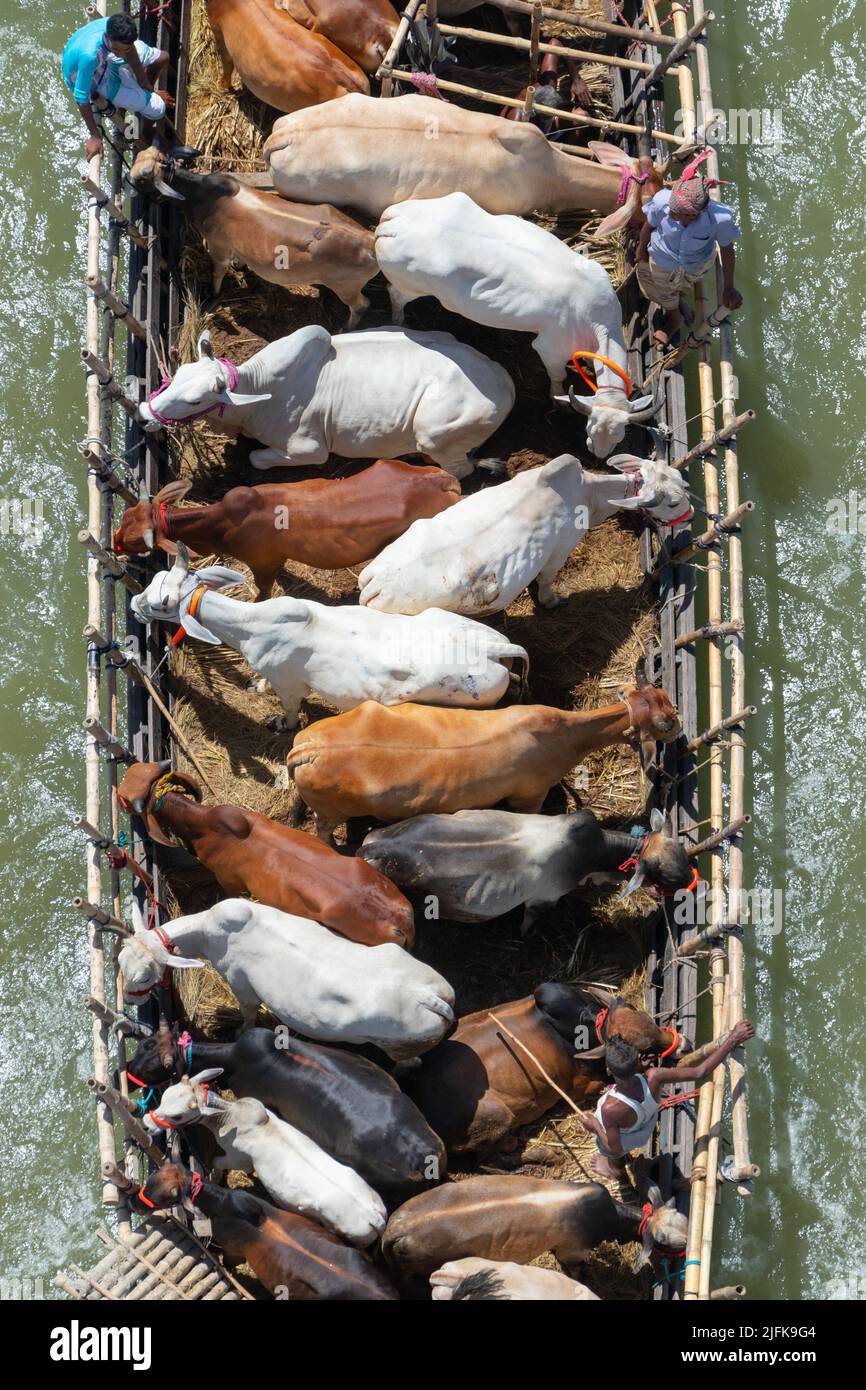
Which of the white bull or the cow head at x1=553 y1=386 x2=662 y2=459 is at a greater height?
the white bull

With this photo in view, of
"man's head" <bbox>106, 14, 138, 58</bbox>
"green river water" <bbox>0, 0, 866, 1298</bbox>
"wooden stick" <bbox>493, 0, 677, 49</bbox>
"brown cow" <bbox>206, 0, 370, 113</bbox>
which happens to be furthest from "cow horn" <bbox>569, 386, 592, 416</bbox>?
"man's head" <bbox>106, 14, 138, 58</bbox>

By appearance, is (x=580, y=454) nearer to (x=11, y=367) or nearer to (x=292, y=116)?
(x=292, y=116)

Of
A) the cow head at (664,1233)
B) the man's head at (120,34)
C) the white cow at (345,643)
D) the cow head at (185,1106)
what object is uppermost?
the man's head at (120,34)

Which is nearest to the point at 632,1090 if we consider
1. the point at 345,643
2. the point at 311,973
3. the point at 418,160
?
the point at 311,973

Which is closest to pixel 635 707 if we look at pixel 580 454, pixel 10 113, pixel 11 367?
pixel 580 454

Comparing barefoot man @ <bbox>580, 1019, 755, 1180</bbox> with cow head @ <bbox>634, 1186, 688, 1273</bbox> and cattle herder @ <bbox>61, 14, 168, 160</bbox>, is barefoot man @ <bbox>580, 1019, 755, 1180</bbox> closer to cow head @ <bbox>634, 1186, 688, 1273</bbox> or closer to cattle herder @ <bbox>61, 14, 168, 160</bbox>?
cow head @ <bbox>634, 1186, 688, 1273</bbox>

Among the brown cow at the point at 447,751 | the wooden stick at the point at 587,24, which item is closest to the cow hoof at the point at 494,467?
the brown cow at the point at 447,751

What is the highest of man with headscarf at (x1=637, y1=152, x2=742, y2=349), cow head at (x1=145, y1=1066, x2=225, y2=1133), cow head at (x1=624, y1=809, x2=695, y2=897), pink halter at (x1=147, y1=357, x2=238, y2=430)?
man with headscarf at (x1=637, y1=152, x2=742, y2=349)

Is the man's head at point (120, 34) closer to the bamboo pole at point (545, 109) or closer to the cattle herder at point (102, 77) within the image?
the cattle herder at point (102, 77)
